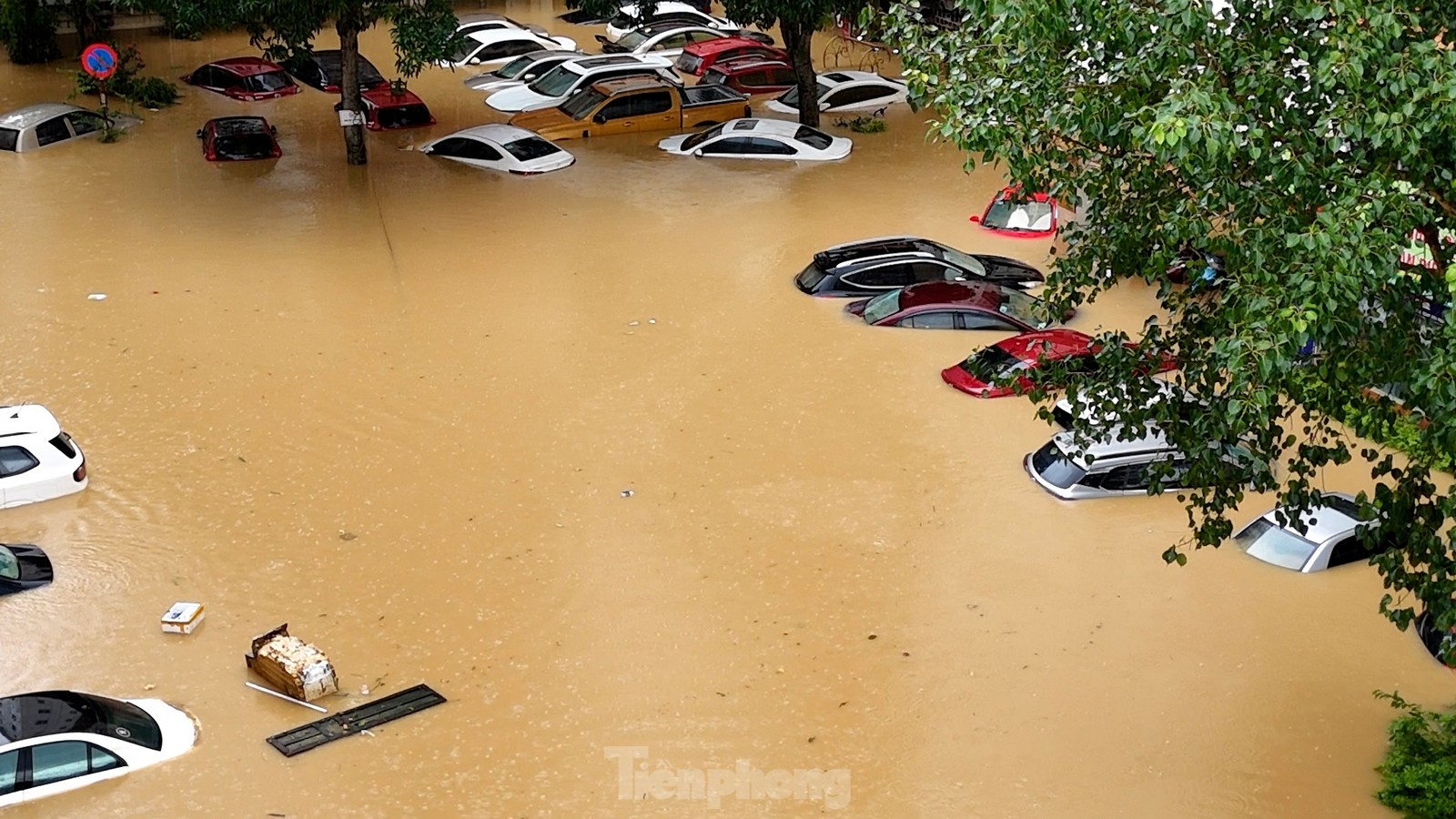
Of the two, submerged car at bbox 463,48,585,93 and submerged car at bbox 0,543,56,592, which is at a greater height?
submerged car at bbox 463,48,585,93

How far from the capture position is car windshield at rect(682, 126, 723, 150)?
28219mm

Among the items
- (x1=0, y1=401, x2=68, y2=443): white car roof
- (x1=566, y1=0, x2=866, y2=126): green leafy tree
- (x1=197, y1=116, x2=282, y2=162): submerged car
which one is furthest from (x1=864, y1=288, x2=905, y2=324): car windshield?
(x1=197, y1=116, x2=282, y2=162): submerged car

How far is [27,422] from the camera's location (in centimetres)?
1581

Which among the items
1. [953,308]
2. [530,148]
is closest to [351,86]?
[530,148]

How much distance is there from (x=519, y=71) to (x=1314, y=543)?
75.8 feet

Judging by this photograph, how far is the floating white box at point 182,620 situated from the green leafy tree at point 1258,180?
770 centimetres

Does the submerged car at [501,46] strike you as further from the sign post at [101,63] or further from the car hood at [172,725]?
the car hood at [172,725]

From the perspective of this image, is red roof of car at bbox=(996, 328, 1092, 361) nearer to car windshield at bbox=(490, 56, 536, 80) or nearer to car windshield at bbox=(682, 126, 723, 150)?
car windshield at bbox=(682, 126, 723, 150)

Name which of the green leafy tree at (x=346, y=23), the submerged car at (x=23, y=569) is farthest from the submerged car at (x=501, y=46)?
the submerged car at (x=23, y=569)

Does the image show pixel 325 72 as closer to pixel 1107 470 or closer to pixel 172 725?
pixel 1107 470

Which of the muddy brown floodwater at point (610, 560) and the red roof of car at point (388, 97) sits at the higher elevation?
the red roof of car at point (388, 97)

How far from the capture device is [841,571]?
14750 millimetres

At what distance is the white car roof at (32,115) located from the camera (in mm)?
27406

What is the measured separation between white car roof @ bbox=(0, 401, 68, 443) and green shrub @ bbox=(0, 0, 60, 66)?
21.3 metres
